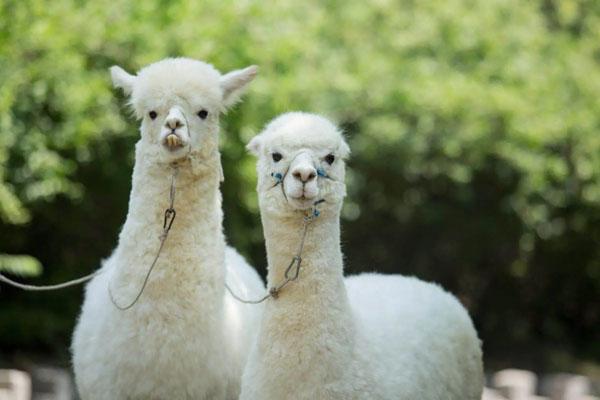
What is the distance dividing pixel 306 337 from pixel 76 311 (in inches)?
263

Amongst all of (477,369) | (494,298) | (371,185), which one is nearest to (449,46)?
(371,185)

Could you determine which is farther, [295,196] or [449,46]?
[449,46]

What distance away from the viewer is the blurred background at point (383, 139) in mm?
9312

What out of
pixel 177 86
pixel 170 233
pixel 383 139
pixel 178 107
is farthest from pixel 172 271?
pixel 383 139

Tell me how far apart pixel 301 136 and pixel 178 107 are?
788 millimetres

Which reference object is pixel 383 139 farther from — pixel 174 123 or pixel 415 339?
pixel 174 123

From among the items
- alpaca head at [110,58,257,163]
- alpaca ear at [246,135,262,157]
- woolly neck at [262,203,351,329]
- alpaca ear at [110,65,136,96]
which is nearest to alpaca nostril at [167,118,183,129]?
alpaca head at [110,58,257,163]

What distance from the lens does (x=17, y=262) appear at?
8414 mm

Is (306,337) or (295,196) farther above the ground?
(295,196)

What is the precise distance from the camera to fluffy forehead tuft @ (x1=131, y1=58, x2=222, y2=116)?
580 centimetres

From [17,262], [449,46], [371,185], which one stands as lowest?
[17,262]

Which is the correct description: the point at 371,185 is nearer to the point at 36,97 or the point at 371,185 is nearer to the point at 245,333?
the point at 36,97

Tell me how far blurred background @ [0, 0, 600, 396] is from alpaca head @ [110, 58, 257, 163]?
2.78 m

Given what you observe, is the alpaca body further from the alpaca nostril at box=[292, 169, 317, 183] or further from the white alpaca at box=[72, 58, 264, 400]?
the alpaca nostril at box=[292, 169, 317, 183]
